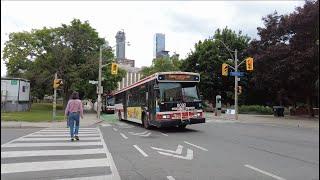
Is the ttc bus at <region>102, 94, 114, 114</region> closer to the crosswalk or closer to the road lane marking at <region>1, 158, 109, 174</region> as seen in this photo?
the crosswalk

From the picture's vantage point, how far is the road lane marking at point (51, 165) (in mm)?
9925

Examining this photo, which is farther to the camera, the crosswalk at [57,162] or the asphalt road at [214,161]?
the asphalt road at [214,161]

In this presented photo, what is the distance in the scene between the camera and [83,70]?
192ft

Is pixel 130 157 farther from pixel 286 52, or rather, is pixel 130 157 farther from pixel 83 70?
pixel 83 70

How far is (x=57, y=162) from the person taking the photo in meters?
11.1

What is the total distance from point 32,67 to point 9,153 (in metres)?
53.2

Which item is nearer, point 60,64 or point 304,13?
point 304,13

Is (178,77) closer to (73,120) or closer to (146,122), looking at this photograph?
(146,122)

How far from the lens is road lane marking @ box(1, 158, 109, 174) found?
32.6ft

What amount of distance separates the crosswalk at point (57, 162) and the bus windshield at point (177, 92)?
25.9 ft

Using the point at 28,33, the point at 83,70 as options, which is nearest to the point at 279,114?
the point at 83,70

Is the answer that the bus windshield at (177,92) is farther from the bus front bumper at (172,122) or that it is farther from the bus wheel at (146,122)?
the bus wheel at (146,122)

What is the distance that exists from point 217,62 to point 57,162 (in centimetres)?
6131

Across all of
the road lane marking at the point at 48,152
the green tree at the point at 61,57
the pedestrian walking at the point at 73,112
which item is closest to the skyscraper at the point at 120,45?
the green tree at the point at 61,57
